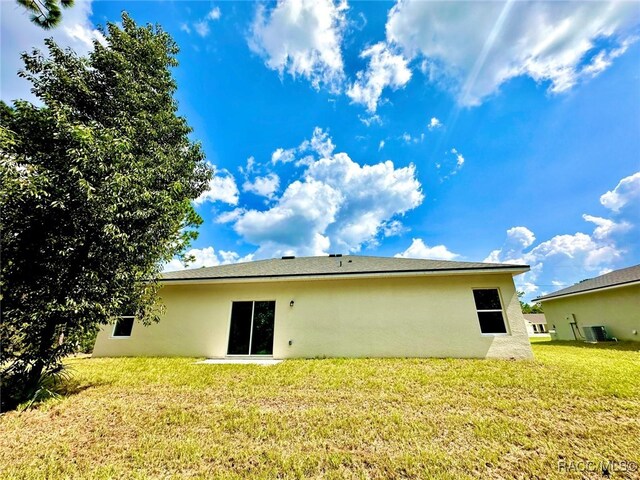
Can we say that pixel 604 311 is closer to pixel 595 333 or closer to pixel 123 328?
pixel 595 333

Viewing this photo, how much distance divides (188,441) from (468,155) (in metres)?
14.0

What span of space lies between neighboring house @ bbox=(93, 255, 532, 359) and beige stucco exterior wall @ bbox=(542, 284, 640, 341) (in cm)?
1000

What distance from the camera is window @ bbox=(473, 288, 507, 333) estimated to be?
8.37 metres

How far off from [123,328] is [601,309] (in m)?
24.5

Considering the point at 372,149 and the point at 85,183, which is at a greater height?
the point at 372,149

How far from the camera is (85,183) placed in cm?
491

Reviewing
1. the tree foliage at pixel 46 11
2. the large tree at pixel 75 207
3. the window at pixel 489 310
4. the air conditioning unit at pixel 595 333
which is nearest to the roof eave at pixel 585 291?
the air conditioning unit at pixel 595 333

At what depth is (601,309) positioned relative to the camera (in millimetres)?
14273

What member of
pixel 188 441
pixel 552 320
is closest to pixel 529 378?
pixel 188 441

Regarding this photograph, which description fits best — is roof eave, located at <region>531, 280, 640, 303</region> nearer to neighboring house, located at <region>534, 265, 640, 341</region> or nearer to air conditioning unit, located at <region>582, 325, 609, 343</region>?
neighboring house, located at <region>534, 265, 640, 341</region>

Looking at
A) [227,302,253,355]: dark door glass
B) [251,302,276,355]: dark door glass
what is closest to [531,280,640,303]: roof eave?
[251,302,276,355]: dark door glass

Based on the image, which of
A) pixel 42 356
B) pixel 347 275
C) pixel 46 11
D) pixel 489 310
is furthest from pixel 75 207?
pixel 489 310

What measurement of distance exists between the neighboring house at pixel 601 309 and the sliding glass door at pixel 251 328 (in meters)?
17.0

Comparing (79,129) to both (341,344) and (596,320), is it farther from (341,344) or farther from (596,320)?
(596,320)
